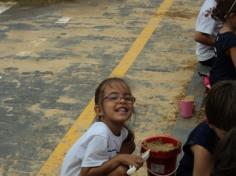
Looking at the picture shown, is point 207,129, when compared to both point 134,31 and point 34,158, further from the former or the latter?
point 134,31

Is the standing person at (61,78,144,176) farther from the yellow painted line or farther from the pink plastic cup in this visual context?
the pink plastic cup

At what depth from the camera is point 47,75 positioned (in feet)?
21.0

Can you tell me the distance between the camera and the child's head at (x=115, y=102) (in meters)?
3.25

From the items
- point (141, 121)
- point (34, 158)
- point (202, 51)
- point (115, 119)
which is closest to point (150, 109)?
point (141, 121)

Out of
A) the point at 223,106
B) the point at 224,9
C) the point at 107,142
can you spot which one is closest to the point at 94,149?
the point at 107,142

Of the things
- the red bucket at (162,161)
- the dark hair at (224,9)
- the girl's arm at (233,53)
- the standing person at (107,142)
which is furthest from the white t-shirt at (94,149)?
the dark hair at (224,9)

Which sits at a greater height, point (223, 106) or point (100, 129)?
point (223, 106)

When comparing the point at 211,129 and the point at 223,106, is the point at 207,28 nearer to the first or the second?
the point at 211,129

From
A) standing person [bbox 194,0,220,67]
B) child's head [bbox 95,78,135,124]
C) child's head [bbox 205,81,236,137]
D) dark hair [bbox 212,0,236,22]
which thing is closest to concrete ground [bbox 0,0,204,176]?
standing person [bbox 194,0,220,67]

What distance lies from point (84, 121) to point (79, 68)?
1.43 meters

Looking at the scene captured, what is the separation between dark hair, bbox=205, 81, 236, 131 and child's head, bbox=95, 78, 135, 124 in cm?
57

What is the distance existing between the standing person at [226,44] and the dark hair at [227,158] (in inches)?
87.0

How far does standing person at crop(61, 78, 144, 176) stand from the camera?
3189mm

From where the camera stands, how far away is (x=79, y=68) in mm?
6617
